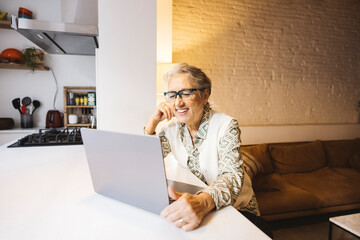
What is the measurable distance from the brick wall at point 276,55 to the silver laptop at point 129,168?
87.7 inches

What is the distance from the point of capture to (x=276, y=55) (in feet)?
10.4

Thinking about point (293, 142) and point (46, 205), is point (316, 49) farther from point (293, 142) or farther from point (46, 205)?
point (46, 205)

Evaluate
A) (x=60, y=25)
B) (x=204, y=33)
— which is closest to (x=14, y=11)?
(x=60, y=25)

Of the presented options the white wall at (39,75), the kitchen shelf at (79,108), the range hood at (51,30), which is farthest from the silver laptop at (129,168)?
the white wall at (39,75)

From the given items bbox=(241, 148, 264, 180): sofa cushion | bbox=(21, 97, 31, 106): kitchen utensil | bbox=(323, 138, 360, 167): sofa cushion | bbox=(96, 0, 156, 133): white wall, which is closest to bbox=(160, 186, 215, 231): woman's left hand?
bbox=(96, 0, 156, 133): white wall

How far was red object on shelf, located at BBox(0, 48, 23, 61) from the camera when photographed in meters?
3.09

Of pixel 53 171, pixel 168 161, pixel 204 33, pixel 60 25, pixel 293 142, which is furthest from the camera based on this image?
pixel 293 142

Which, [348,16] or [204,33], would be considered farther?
[348,16]

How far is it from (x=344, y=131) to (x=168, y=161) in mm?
3438

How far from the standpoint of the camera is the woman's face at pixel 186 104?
1.22m

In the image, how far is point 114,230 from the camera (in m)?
0.60

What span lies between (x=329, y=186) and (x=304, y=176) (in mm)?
304

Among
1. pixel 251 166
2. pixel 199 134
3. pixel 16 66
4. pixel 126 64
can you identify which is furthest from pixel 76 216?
pixel 16 66

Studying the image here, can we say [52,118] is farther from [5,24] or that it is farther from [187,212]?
[187,212]
